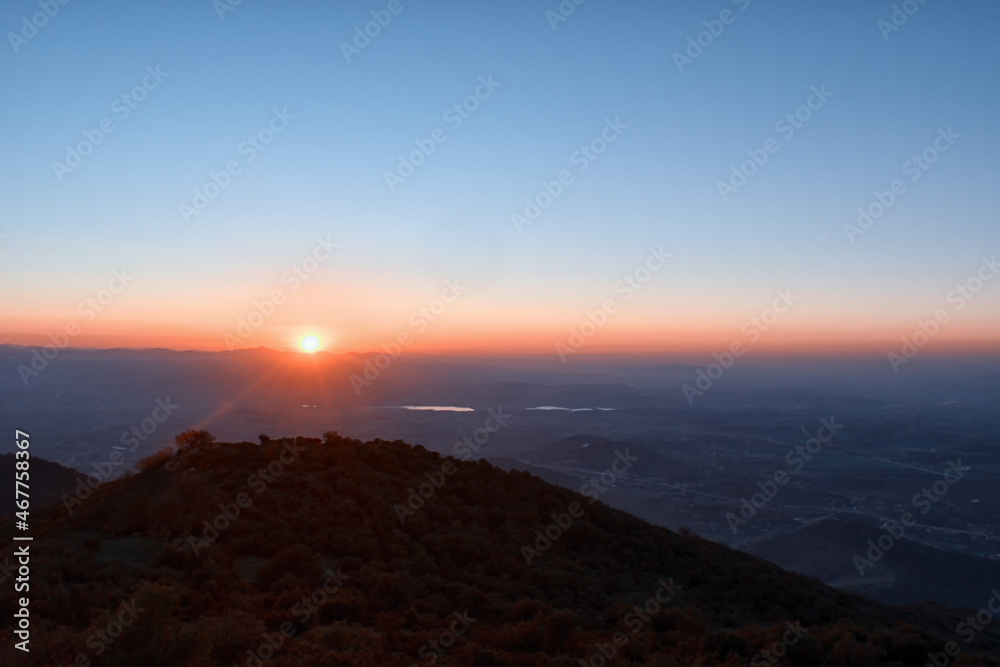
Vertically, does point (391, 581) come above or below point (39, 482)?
below

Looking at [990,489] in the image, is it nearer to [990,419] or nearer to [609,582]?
[609,582]

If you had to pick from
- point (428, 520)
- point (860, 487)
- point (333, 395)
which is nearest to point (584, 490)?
point (860, 487)

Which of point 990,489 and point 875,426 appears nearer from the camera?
point 990,489

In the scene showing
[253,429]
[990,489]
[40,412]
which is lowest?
[990,489]

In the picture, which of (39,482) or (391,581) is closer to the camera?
(391,581)
